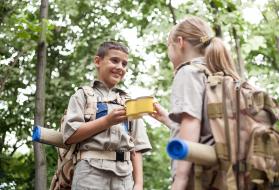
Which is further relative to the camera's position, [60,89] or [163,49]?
[163,49]

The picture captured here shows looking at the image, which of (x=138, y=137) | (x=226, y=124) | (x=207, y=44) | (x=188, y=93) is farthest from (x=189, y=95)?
(x=138, y=137)

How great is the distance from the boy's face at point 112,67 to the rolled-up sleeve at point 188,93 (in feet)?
A: 4.64

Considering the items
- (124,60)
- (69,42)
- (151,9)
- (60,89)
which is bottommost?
(124,60)

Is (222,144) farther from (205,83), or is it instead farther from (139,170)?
(139,170)

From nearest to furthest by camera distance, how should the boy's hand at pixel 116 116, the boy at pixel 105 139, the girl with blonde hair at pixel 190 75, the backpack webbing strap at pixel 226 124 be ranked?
1. the backpack webbing strap at pixel 226 124
2. the girl with blonde hair at pixel 190 75
3. the boy's hand at pixel 116 116
4. the boy at pixel 105 139

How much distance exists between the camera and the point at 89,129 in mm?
3617

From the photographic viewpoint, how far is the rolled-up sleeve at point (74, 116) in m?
3.70

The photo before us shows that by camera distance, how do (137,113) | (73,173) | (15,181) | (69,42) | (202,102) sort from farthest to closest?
(69,42) < (15,181) < (73,173) < (137,113) < (202,102)

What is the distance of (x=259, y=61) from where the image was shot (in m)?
14.1

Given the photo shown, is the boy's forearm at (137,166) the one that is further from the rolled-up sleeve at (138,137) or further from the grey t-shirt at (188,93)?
the grey t-shirt at (188,93)

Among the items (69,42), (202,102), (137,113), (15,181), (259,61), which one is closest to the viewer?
(202,102)

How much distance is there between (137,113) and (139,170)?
42.8 inches

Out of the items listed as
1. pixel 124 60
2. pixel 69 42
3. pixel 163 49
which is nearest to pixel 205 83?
pixel 124 60

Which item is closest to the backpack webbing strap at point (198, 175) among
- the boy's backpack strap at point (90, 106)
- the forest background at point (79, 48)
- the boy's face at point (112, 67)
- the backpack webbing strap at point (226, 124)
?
the backpack webbing strap at point (226, 124)
